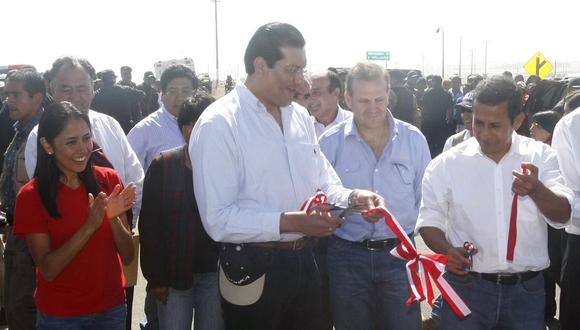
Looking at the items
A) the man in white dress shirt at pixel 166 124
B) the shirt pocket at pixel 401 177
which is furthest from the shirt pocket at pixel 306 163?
the man in white dress shirt at pixel 166 124

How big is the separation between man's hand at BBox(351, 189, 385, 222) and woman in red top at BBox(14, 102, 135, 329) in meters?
1.13

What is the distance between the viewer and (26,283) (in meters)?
4.27

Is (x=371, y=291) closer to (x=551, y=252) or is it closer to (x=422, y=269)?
(x=422, y=269)

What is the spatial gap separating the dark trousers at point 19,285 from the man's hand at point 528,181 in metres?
3.03

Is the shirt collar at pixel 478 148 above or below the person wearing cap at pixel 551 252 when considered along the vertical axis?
above

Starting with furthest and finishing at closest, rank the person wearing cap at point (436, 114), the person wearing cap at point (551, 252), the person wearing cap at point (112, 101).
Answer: the person wearing cap at point (436, 114) → the person wearing cap at point (112, 101) → the person wearing cap at point (551, 252)

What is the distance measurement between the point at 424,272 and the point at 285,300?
651 millimetres

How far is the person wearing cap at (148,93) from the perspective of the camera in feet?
41.4

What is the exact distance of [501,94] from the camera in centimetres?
304

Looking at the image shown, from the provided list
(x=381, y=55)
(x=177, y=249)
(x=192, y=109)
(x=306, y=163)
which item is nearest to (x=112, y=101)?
(x=192, y=109)

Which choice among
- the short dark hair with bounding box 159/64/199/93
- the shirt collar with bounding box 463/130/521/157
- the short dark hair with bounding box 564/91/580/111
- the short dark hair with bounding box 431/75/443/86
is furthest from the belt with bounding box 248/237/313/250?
the short dark hair with bounding box 431/75/443/86

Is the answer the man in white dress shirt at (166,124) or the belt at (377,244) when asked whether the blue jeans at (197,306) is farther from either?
the man in white dress shirt at (166,124)

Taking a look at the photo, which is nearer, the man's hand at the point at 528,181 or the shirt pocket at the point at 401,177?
the man's hand at the point at 528,181

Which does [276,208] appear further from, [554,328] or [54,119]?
[554,328]
